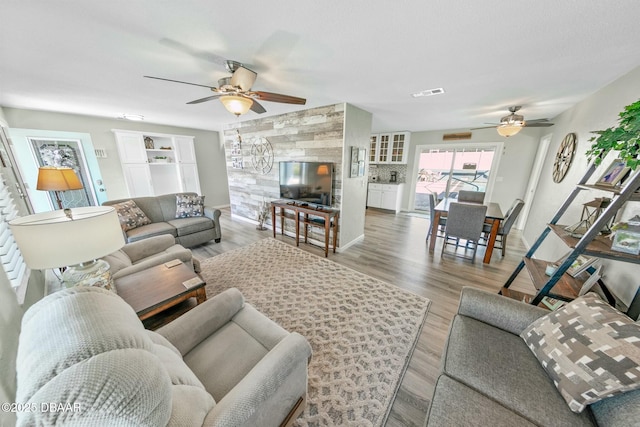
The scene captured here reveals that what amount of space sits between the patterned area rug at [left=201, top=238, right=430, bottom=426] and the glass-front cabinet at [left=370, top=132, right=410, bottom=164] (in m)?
4.25

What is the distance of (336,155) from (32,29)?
284 cm

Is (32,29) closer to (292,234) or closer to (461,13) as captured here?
(461,13)

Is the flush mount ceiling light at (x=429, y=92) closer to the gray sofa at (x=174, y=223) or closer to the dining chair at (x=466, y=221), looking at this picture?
the dining chair at (x=466, y=221)

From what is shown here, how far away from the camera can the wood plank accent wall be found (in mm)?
3158

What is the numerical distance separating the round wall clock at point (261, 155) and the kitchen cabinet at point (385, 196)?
324 cm

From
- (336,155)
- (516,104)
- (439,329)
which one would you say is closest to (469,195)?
(516,104)

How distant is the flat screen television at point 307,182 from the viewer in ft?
10.7

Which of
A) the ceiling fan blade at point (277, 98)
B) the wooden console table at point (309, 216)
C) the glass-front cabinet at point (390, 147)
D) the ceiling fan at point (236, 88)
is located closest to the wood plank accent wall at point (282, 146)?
the wooden console table at point (309, 216)

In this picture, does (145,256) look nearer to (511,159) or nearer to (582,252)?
(582,252)

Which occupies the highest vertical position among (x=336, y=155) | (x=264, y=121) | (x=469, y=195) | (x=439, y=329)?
(x=264, y=121)

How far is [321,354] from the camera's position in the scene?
5.33ft

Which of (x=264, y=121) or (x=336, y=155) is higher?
(x=264, y=121)

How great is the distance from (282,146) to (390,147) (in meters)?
3.57

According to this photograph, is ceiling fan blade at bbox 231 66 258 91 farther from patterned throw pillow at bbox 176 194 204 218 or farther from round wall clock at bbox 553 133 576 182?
round wall clock at bbox 553 133 576 182
